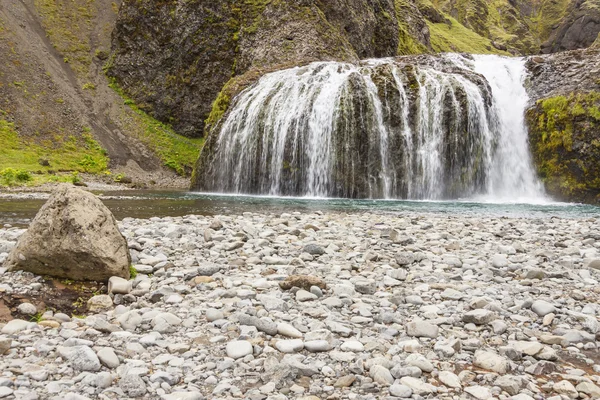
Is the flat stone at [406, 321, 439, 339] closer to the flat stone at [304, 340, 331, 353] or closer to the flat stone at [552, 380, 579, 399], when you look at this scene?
the flat stone at [304, 340, 331, 353]

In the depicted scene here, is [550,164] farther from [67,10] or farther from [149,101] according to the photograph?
[67,10]

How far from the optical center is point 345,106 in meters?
25.4

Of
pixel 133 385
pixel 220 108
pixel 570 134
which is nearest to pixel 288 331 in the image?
pixel 133 385

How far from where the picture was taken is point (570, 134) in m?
23.7

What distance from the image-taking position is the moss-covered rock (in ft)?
75.9

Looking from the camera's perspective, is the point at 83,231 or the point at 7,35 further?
the point at 7,35

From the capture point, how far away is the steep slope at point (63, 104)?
38.2 meters

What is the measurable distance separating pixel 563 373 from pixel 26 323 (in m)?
5.31

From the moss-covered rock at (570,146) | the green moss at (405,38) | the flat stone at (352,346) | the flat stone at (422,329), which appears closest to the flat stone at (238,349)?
the flat stone at (352,346)

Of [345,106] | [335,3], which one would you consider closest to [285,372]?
[345,106]

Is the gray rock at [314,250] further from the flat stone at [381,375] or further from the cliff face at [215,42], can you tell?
the cliff face at [215,42]

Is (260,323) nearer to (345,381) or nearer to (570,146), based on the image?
(345,381)

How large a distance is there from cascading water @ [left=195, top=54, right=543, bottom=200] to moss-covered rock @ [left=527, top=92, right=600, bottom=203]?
2.94ft

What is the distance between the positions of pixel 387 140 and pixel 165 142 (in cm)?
2927
